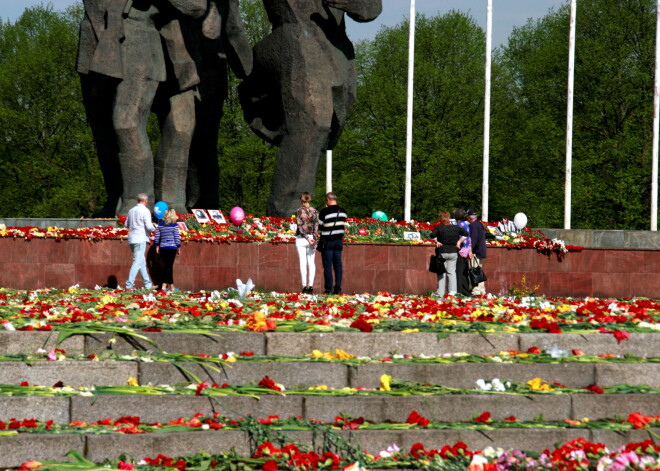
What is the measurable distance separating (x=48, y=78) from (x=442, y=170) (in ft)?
53.9

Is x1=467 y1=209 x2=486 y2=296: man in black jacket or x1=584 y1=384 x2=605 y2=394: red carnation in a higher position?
x1=467 y1=209 x2=486 y2=296: man in black jacket

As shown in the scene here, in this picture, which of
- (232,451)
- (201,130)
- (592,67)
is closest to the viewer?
(232,451)

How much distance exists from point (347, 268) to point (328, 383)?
10505 mm

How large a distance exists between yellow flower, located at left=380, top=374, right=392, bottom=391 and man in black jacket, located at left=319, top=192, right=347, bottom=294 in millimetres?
8143

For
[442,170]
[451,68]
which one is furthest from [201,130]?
[451,68]

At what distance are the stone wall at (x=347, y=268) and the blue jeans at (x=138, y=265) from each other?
126cm

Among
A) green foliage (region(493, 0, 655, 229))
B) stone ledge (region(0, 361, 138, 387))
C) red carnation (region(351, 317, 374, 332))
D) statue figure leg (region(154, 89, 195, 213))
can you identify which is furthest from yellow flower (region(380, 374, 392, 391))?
green foliage (region(493, 0, 655, 229))

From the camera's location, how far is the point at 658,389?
24.9ft

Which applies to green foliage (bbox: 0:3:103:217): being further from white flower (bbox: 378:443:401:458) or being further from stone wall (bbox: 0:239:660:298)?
white flower (bbox: 378:443:401:458)

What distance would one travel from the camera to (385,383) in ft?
24.0

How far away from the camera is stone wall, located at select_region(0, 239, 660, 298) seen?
17188 mm

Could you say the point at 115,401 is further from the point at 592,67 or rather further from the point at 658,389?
the point at 592,67

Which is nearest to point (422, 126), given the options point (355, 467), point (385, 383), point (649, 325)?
point (649, 325)

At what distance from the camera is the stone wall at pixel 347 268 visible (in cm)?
1719
